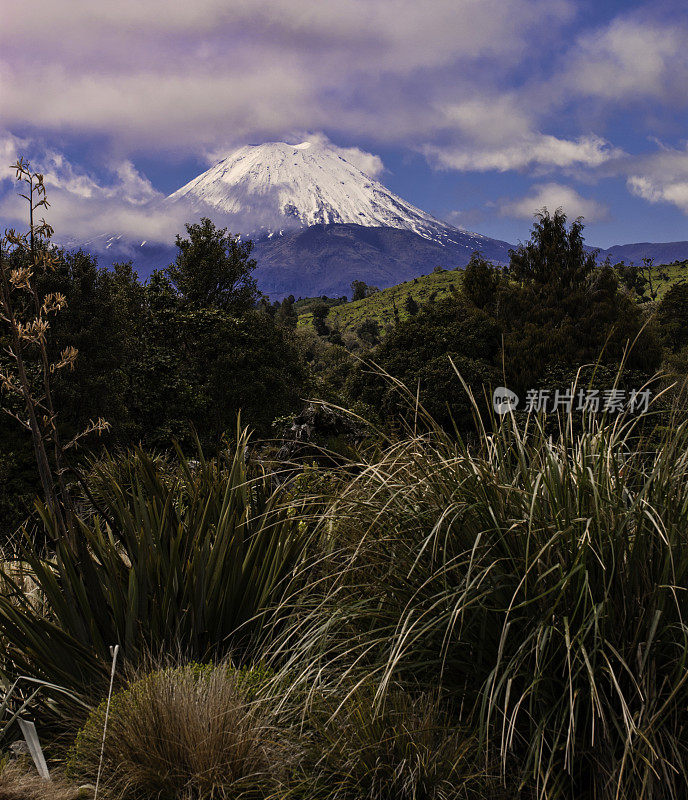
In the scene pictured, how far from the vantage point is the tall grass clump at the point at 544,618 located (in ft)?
6.51

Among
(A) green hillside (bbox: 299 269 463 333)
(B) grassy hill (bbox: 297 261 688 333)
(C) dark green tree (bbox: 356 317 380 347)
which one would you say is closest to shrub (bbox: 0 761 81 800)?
(C) dark green tree (bbox: 356 317 380 347)

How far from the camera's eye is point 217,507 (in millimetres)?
3586

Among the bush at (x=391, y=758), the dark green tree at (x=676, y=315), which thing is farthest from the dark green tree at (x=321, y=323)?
the bush at (x=391, y=758)

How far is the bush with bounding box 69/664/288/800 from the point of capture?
2012mm

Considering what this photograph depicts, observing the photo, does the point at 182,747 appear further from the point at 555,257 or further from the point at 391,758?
the point at 555,257

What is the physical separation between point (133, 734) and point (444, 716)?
1.13 m

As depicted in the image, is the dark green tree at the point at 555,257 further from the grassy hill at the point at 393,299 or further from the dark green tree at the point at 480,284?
the grassy hill at the point at 393,299

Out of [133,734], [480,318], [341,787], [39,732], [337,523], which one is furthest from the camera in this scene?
[480,318]

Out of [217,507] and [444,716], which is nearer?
[444,716]

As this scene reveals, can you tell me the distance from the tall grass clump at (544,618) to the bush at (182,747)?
33cm

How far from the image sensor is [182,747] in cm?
205

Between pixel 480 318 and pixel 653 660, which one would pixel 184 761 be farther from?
pixel 480 318

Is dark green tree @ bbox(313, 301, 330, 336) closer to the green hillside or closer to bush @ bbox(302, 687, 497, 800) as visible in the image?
the green hillside

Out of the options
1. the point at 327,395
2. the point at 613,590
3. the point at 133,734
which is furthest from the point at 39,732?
the point at 327,395
